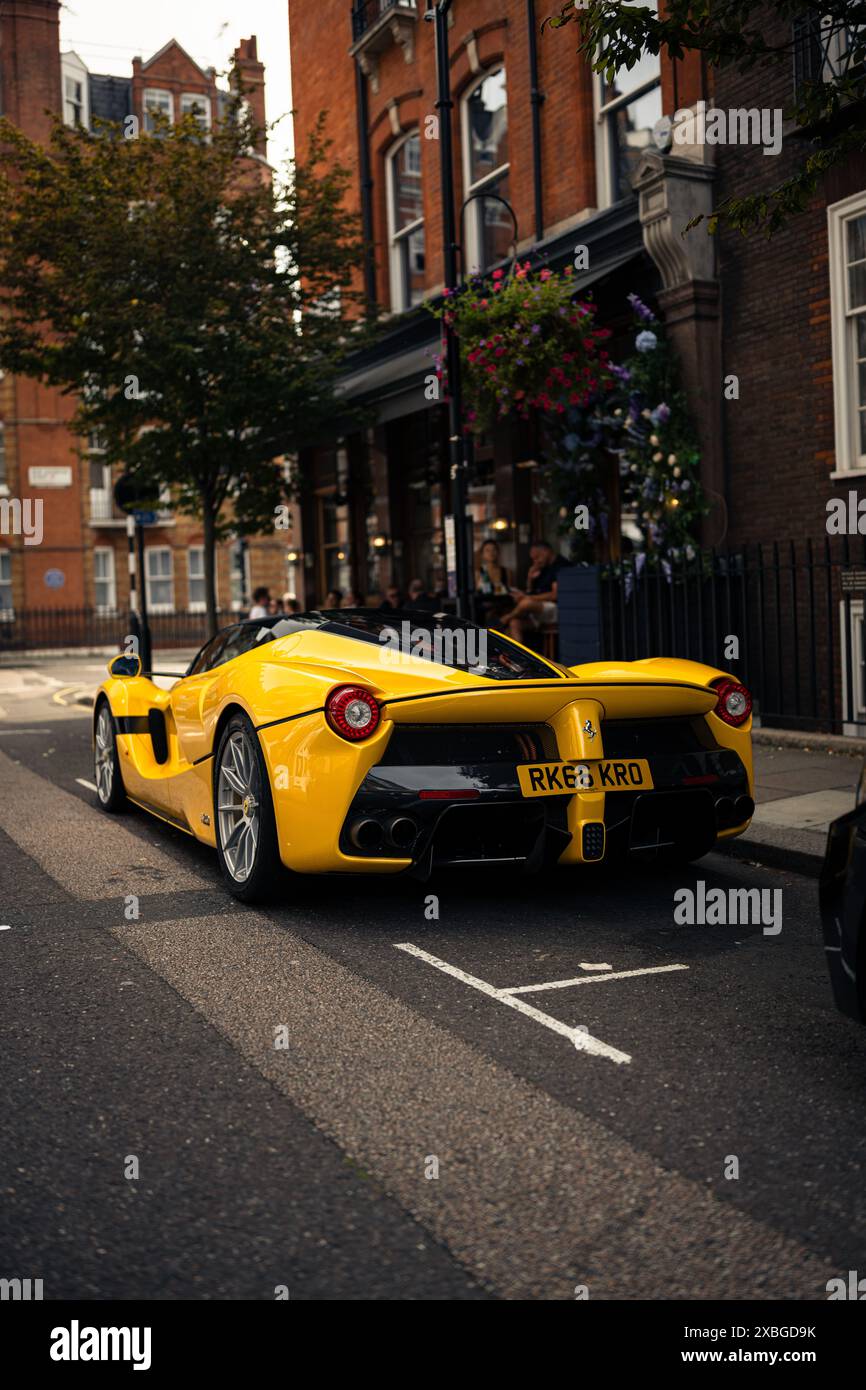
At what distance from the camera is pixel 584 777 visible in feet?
17.9

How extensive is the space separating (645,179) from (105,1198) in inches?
441

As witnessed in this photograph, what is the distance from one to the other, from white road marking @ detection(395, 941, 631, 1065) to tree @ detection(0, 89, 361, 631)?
465 inches

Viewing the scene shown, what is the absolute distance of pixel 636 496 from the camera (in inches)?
504

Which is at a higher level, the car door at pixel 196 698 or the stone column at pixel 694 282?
the stone column at pixel 694 282

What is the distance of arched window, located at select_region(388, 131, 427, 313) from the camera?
63.6 feet

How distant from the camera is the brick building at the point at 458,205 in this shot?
13.4 m

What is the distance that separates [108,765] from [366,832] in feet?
12.3

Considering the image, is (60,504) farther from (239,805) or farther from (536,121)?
(239,805)

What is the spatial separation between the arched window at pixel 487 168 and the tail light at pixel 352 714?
41.6 feet

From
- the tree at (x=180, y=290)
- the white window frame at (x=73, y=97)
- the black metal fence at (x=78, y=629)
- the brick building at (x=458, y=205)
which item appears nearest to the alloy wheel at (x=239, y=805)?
the brick building at (x=458, y=205)

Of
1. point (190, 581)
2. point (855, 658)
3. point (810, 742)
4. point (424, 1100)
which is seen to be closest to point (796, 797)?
point (810, 742)

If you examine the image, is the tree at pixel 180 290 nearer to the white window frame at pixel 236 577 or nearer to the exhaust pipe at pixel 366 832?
the exhaust pipe at pixel 366 832

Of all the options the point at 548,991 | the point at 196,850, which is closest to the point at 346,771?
the point at 548,991

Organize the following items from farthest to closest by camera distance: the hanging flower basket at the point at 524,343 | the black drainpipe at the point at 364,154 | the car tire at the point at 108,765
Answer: the black drainpipe at the point at 364,154 < the hanging flower basket at the point at 524,343 < the car tire at the point at 108,765
